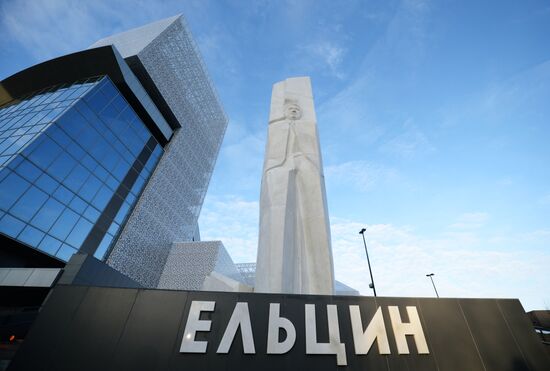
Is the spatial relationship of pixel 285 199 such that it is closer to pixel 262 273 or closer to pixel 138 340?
pixel 262 273

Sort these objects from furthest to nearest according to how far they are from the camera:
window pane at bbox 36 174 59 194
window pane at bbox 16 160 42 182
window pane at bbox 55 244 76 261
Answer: window pane at bbox 55 244 76 261, window pane at bbox 36 174 59 194, window pane at bbox 16 160 42 182

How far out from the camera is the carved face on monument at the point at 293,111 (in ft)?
35.1

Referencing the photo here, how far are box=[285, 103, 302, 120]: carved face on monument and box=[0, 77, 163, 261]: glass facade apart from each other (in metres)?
19.9

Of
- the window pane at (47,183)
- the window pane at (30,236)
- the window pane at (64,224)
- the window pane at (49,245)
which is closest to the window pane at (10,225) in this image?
the window pane at (30,236)

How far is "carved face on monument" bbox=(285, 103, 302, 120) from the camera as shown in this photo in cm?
1069

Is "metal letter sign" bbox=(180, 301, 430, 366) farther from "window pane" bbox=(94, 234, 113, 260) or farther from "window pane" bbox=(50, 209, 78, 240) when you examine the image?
"window pane" bbox=(94, 234, 113, 260)

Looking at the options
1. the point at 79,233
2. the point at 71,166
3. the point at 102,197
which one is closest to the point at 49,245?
the point at 79,233

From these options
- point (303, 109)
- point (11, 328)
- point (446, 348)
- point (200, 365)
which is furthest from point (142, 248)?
point (446, 348)

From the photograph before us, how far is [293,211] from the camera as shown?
8.38 meters

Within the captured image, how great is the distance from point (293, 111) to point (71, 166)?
20946 mm

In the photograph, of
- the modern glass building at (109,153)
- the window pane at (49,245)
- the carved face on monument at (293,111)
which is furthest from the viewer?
the modern glass building at (109,153)

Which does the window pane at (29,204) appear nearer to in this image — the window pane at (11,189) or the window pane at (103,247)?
the window pane at (11,189)

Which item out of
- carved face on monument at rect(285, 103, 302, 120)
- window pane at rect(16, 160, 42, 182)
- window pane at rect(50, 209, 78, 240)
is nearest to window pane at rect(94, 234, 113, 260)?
window pane at rect(50, 209, 78, 240)

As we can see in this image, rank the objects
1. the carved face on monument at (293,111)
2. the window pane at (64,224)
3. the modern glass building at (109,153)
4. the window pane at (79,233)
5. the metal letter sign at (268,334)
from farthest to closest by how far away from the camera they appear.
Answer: the window pane at (79,233) < the window pane at (64,224) < the modern glass building at (109,153) < the carved face on monument at (293,111) < the metal letter sign at (268,334)
